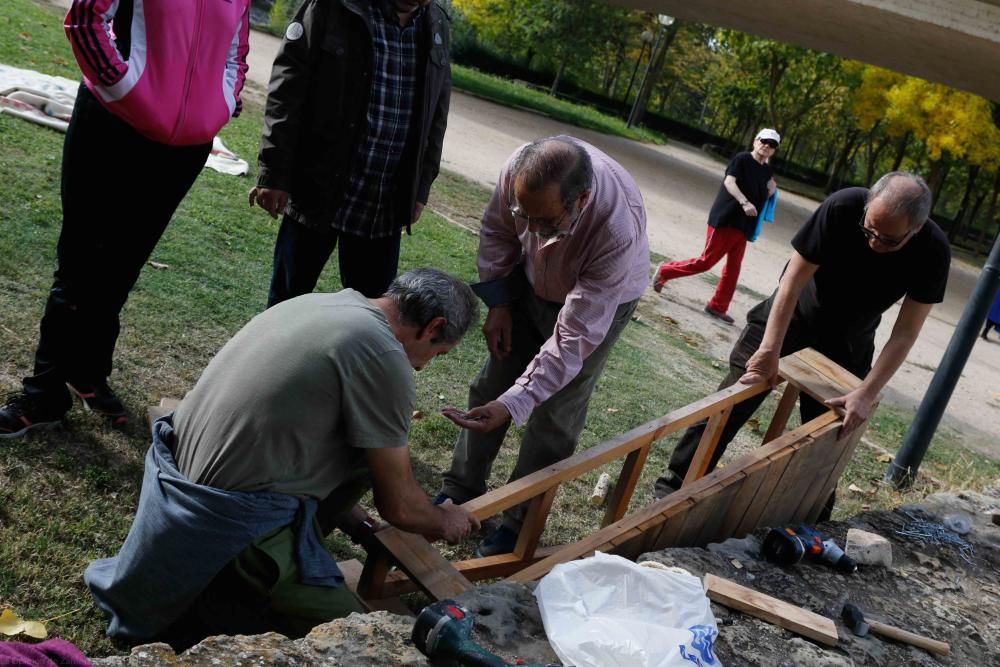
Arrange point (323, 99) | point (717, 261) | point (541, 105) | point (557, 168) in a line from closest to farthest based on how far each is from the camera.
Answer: point (557, 168) → point (323, 99) → point (717, 261) → point (541, 105)

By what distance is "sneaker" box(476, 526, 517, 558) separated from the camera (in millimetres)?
3770

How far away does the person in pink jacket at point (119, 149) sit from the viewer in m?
3.06

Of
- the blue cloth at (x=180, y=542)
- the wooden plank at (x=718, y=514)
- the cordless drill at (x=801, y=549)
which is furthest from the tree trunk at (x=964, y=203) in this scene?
the blue cloth at (x=180, y=542)

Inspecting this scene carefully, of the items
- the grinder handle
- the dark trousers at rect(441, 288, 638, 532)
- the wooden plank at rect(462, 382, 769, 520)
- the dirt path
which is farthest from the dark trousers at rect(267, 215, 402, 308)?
the dirt path

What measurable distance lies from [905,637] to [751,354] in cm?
162

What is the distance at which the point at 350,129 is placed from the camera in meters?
3.68

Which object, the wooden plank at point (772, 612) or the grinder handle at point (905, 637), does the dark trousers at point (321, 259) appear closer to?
the wooden plank at point (772, 612)

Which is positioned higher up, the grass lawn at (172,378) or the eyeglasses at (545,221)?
the eyeglasses at (545,221)

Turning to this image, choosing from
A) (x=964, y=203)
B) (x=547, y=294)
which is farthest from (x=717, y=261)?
(x=964, y=203)

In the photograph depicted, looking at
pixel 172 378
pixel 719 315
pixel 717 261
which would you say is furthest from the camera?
pixel 719 315

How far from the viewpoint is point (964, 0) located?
11.6 m

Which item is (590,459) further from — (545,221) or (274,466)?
(274,466)

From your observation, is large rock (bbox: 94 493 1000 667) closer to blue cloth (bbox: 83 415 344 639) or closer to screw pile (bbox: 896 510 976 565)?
screw pile (bbox: 896 510 976 565)

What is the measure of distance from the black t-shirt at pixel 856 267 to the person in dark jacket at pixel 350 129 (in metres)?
1.75
